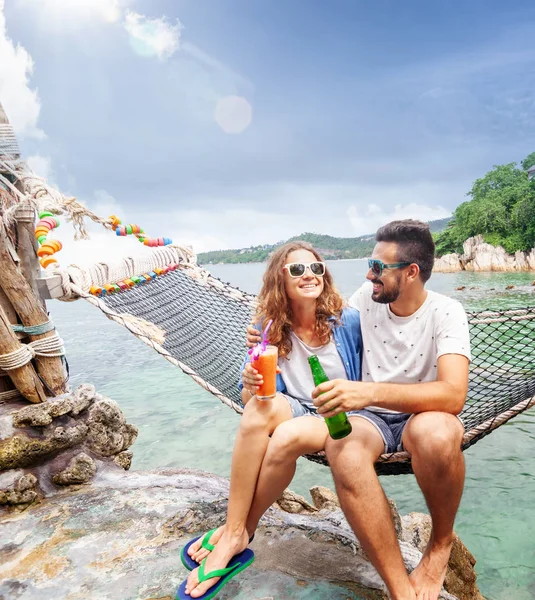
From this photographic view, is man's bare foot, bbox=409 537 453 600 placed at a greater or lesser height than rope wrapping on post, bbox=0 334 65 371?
lesser

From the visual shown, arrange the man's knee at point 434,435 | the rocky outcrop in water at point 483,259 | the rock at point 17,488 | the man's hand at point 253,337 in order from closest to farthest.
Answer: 1. the man's knee at point 434,435
2. the man's hand at point 253,337
3. the rock at point 17,488
4. the rocky outcrop in water at point 483,259

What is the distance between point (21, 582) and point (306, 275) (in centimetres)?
130

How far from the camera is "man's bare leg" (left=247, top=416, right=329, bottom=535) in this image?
1.30m

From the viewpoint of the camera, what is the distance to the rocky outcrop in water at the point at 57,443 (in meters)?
2.00

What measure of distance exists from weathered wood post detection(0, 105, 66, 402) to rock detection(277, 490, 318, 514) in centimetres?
121

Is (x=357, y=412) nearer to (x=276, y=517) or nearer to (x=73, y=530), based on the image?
A: (x=276, y=517)

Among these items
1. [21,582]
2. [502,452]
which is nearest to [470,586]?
[21,582]

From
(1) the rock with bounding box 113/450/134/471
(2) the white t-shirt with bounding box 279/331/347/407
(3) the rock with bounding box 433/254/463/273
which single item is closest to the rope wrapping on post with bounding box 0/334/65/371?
(1) the rock with bounding box 113/450/134/471

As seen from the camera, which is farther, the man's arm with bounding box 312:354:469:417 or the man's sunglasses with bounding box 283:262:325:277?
the man's sunglasses with bounding box 283:262:325:277

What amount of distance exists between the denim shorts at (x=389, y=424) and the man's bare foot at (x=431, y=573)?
10.6 inches

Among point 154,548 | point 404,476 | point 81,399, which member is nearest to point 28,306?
point 81,399

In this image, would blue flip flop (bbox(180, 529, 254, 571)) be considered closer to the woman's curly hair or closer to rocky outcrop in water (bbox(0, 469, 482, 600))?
rocky outcrop in water (bbox(0, 469, 482, 600))

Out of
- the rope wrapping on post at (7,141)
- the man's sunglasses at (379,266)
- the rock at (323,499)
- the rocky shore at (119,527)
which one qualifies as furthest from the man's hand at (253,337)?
the rope wrapping on post at (7,141)

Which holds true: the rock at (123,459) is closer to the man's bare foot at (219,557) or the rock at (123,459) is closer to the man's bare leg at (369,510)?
the man's bare foot at (219,557)
